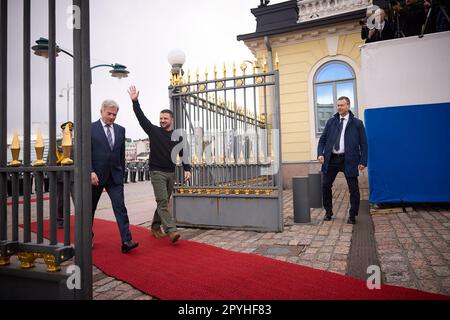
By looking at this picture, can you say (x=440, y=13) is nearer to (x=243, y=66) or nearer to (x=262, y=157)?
(x=243, y=66)

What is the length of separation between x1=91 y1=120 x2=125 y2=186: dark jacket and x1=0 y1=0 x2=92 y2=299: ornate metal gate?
4.86 feet

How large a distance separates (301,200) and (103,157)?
3269 millimetres

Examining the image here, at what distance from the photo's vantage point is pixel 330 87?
1071 cm

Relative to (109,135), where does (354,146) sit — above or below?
below

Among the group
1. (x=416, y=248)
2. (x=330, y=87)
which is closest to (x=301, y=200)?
(x=416, y=248)

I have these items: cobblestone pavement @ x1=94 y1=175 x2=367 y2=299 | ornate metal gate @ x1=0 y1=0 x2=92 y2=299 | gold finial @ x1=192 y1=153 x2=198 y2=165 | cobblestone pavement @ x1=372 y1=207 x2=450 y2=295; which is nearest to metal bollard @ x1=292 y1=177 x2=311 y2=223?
cobblestone pavement @ x1=94 y1=175 x2=367 y2=299

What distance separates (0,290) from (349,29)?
36.6 ft

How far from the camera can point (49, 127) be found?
2.24m

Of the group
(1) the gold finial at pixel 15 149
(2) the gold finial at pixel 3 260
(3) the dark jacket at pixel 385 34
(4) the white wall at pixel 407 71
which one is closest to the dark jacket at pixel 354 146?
(4) the white wall at pixel 407 71

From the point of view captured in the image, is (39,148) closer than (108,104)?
Yes

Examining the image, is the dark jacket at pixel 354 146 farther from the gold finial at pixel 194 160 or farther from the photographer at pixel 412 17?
the photographer at pixel 412 17

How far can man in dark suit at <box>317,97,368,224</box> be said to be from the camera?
524 centimetres

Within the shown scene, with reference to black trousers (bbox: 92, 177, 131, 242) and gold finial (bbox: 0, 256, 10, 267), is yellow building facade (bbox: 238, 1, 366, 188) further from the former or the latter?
gold finial (bbox: 0, 256, 10, 267)
